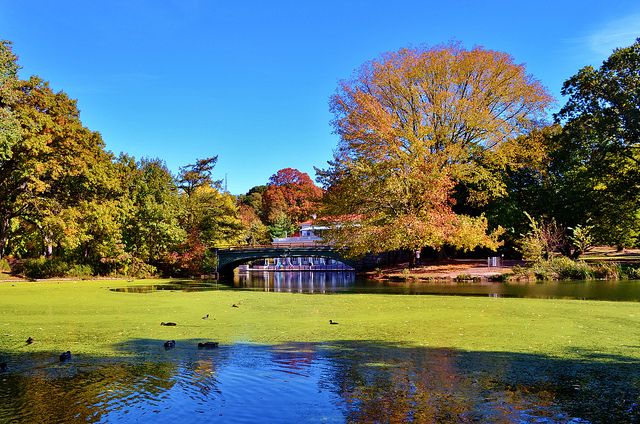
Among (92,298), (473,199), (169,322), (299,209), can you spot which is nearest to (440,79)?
(473,199)

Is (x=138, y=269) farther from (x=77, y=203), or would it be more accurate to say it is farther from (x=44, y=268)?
Result: (x=77, y=203)

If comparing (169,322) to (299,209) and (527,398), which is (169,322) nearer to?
(527,398)

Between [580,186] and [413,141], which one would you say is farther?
[580,186]

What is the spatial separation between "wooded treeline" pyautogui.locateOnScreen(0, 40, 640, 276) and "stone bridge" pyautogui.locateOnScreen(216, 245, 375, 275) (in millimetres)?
2428

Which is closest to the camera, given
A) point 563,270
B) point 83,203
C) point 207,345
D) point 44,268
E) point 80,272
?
point 207,345

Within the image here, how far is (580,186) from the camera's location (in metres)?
43.7

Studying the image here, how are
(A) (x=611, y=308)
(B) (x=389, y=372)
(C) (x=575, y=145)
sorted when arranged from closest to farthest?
1. (B) (x=389, y=372)
2. (A) (x=611, y=308)
3. (C) (x=575, y=145)

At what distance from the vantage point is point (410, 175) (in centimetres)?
3831

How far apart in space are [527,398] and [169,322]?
32.3 ft

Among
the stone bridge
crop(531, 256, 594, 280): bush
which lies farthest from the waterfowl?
the stone bridge

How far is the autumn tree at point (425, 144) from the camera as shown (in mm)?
38350

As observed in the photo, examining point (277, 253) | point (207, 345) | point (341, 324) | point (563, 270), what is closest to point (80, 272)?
point (277, 253)

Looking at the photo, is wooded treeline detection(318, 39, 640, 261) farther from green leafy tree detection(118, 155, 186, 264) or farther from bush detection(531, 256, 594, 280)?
Result: green leafy tree detection(118, 155, 186, 264)

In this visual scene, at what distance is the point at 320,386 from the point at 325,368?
3.68 feet
